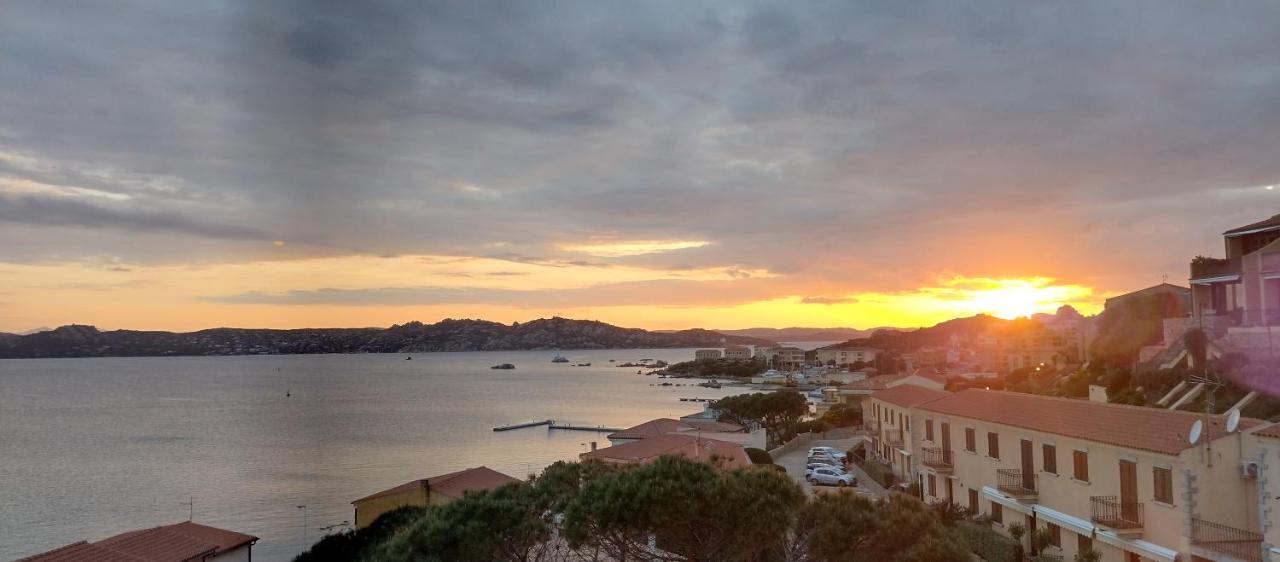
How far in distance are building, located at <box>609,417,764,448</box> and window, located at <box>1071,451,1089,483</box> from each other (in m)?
23.1

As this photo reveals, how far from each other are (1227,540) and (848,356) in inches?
6273

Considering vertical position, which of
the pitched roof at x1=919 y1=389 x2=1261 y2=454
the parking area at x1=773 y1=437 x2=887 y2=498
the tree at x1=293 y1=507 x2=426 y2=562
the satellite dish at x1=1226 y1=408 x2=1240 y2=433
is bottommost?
the parking area at x1=773 y1=437 x2=887 y2=498

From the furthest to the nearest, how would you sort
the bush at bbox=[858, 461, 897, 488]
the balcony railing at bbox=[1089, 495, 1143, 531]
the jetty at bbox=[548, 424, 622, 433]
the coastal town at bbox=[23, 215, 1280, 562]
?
the jetty at bbox=[548, 424, 622, 433]
the bush at bbox=[858, 461, 897, 488]
the balcony railing at bbox=[1089, 495, 1143, 531]
the coastal town at bbox=[23, 215, 1280, 562]

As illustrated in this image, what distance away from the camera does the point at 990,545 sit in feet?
63.4

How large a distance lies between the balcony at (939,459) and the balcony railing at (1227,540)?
10.7 metres

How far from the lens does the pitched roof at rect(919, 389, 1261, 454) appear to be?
16172 mm

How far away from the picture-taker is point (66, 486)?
51531mm

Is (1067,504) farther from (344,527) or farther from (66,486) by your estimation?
(66,486)

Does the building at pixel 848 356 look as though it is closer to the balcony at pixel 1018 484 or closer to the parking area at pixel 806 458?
the parking area at pixel 806 458

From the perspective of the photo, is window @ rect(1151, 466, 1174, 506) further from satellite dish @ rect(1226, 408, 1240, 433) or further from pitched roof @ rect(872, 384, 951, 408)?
pitched roof @ rect(872, 384, 951, 408)

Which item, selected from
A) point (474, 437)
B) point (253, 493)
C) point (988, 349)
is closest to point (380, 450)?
point (474, 437)

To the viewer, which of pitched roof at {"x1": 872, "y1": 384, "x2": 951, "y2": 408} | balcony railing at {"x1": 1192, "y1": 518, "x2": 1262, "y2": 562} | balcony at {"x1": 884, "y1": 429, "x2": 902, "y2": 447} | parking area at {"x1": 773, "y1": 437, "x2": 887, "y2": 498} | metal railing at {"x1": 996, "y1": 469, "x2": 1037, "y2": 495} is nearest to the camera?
balcony railing at {"x1": 1192, "y1": 518, "x2": 1262, "y2": 562}

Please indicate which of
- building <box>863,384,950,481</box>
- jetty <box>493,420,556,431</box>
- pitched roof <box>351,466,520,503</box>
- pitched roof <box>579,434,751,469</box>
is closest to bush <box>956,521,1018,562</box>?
pitched roof <box>579,434,751,469</box>

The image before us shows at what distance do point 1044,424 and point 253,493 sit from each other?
44.7 m
